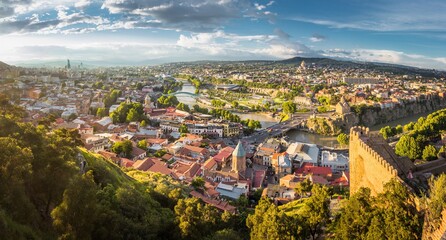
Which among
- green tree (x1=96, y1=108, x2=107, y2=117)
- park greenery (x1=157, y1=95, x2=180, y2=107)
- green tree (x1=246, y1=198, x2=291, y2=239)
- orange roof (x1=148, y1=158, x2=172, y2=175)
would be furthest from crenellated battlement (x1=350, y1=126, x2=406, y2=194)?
park greenery (x1=157, y1=95, x2=180, y2=107)

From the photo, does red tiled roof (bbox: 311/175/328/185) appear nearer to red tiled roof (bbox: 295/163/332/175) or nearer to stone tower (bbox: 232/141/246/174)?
red tiled roof (bbox: 295/163/332/175)

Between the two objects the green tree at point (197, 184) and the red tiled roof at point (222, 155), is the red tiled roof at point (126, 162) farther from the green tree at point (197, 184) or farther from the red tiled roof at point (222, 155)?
the red tiled roof at point (222, 155)

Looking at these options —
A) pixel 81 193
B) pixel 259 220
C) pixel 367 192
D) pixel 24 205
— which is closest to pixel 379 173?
pixel 367 192

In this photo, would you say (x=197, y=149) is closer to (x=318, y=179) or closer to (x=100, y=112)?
(x=318, y=179)

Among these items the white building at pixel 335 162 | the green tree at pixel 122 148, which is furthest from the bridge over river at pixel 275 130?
the green tree at pixel 122 148

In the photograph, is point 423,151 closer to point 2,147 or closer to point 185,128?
point 185,128

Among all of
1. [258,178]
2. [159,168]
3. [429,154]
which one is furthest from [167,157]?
[429,154]

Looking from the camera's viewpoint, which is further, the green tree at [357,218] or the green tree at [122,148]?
the green tree at [122,148]
